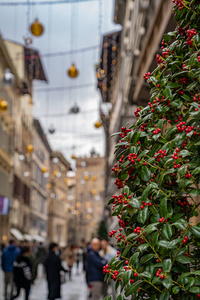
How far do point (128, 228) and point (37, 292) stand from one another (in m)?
17.2

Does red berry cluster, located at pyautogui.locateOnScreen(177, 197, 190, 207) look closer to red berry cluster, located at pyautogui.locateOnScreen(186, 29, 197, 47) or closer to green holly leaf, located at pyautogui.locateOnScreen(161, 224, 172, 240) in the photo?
green holly leaf, located at pyautogui.locateOnScreen(161, 224, 172, 240)

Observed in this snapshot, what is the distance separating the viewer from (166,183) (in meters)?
3.69

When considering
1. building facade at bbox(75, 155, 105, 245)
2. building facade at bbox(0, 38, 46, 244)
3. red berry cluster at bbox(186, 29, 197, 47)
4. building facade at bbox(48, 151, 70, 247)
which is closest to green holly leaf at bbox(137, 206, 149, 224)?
red berry cluster at bbox(186, 29, 197, 47)

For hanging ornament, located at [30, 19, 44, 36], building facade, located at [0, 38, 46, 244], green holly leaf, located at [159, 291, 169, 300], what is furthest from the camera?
building facade, located at [0, 38, 46, 244]

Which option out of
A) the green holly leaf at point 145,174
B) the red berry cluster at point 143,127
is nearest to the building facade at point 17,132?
the red berry cluster at point 143,127

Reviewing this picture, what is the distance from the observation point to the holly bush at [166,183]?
3.38 meters

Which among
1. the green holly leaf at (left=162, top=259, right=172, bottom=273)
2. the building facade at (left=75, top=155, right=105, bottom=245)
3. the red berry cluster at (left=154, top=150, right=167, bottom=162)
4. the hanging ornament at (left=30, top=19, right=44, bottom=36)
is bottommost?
the green holly leaf at (left=162, top=259, right=172, bottom=273)

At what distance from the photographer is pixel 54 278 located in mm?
13062

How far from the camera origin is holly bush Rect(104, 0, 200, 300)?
133 inches

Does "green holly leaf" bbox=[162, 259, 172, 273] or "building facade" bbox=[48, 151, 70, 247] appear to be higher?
"building facade" bbox=[48, 151, 70, 247]

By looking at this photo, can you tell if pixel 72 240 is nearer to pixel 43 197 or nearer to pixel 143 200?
pixel 43 197

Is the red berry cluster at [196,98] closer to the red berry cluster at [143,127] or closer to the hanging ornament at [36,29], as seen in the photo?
the red berry cluster at [143,127]

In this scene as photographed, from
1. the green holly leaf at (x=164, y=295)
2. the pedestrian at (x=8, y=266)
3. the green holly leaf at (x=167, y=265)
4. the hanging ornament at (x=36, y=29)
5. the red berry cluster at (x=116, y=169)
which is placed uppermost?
the hanging ornament at (x=36, y=29)

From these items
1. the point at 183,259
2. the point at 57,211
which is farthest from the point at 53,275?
the point at 57,211
